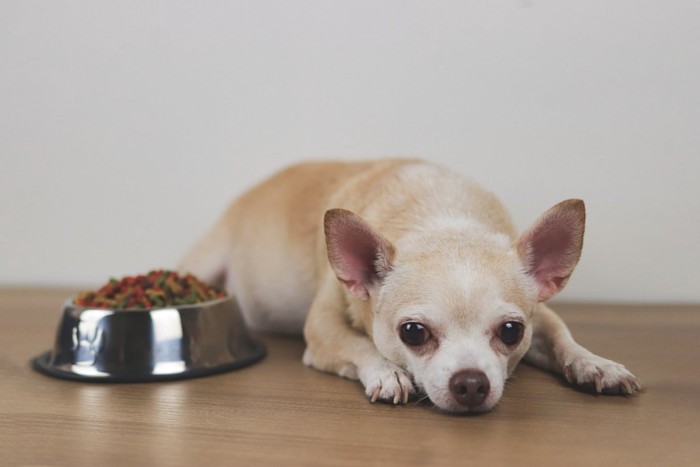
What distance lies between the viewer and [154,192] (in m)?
3.56

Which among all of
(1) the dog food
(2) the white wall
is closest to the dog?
(1) the dog food

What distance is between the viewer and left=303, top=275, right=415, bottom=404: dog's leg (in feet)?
6.23

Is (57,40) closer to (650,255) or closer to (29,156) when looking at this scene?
(29,156)

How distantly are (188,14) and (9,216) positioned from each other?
1.34 metres

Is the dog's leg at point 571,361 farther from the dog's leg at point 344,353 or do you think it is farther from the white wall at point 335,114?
the white wall at point 335,114

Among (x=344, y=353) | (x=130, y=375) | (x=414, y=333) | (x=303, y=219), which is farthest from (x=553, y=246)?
(x=130, y=375)

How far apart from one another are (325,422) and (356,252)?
49 cm

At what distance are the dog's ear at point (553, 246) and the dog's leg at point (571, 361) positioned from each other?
0.60 ft

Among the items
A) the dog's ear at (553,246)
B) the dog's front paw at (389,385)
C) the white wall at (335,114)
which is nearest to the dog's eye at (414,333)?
the dog's front paw at (389,385)

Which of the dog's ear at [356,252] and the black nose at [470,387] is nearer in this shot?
the black nose at [470,387]

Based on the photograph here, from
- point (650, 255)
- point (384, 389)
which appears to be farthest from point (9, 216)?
point (650, 255)

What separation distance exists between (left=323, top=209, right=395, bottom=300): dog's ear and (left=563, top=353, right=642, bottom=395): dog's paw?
22.1 inches

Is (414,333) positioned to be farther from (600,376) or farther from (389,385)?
(600,376)

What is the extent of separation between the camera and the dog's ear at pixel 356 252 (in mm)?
1938
